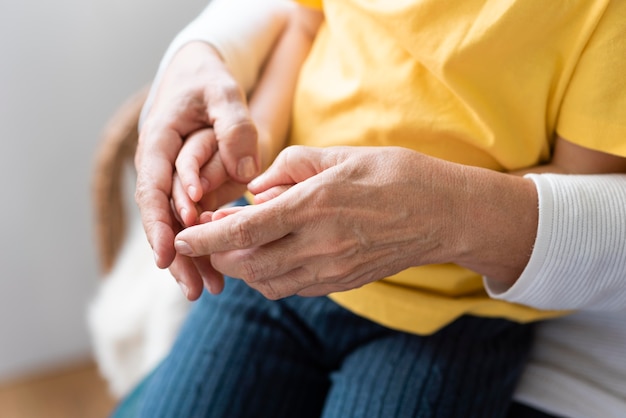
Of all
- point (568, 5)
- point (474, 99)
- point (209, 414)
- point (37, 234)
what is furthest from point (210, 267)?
point (37, 234)

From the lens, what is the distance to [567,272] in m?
0.62

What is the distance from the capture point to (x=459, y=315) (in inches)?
28.6

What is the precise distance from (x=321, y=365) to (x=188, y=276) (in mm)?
257

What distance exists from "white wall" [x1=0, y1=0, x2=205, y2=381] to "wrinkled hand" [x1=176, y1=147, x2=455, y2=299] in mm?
762

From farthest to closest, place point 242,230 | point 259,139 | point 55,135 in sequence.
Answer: point 55,135 → point 259,139 → point 242,230

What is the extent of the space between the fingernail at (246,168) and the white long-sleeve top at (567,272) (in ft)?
0.50

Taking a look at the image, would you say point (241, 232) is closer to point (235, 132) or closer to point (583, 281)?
point (235, 132)

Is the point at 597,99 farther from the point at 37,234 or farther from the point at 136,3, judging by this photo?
the point at 37,234

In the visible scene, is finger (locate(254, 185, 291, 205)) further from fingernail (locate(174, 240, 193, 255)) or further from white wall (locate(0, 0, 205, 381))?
white wall (locate(0, 0, 205, 381))

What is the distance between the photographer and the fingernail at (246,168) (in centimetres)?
67

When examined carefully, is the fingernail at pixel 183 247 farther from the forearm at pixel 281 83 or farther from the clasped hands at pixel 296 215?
the forearm at pixel 281 83

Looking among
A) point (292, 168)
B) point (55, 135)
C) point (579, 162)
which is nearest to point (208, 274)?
point (292, 168)

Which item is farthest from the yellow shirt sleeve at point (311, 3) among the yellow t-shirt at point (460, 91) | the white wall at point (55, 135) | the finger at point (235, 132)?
the white wall at point (55, 135)

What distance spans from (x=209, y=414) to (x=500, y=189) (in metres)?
0.39
